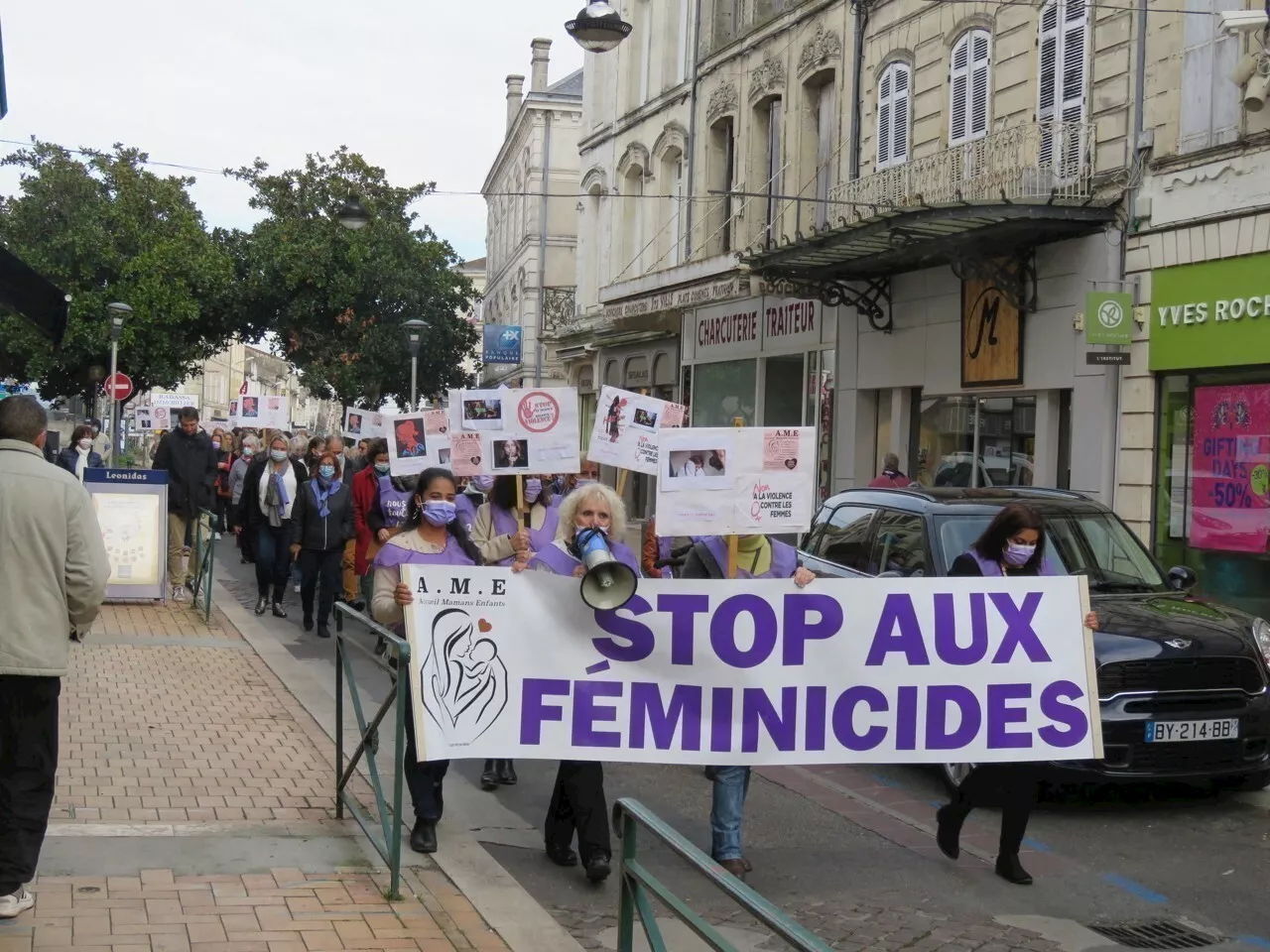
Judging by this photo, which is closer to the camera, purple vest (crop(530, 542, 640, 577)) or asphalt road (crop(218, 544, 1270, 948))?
asphalt road (crop(218, 544, 1270, 948))

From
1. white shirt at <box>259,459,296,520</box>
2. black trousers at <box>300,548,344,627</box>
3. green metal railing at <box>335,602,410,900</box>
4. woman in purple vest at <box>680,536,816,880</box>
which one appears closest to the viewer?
green metal railing at <box>335,602,410,900</box>

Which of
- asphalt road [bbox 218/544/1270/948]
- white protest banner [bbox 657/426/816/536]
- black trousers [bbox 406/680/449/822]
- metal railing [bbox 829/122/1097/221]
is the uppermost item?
metal railing [bbox 829/122/1097/221]

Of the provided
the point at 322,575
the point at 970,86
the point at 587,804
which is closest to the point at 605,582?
the point at 587,804

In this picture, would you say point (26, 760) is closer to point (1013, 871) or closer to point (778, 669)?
point (778, 669)

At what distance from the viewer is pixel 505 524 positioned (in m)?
8.85

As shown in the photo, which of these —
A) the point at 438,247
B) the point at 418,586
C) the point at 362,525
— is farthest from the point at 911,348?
the point at 438,247

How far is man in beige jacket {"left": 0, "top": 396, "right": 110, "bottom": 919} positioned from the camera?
508cm

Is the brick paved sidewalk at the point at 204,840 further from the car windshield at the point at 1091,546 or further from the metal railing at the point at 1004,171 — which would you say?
the metal railing at the point at 1004,171

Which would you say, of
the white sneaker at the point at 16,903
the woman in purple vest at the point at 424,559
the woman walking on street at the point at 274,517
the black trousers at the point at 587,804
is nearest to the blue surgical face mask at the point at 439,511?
the woman in purple vest at the point at 424,559

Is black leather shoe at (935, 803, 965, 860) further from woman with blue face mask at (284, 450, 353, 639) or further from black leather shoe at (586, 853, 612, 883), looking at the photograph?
woman with blue face mask at (284, 450, 353, 639)

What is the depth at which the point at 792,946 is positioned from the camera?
99.9 inches

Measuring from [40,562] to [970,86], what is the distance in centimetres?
1658

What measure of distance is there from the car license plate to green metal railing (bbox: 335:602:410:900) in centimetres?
391

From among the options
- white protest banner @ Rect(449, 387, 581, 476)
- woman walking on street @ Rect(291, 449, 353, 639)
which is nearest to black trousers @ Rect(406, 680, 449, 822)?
white protest banner @ Rect(449, 387, 581, 476)
